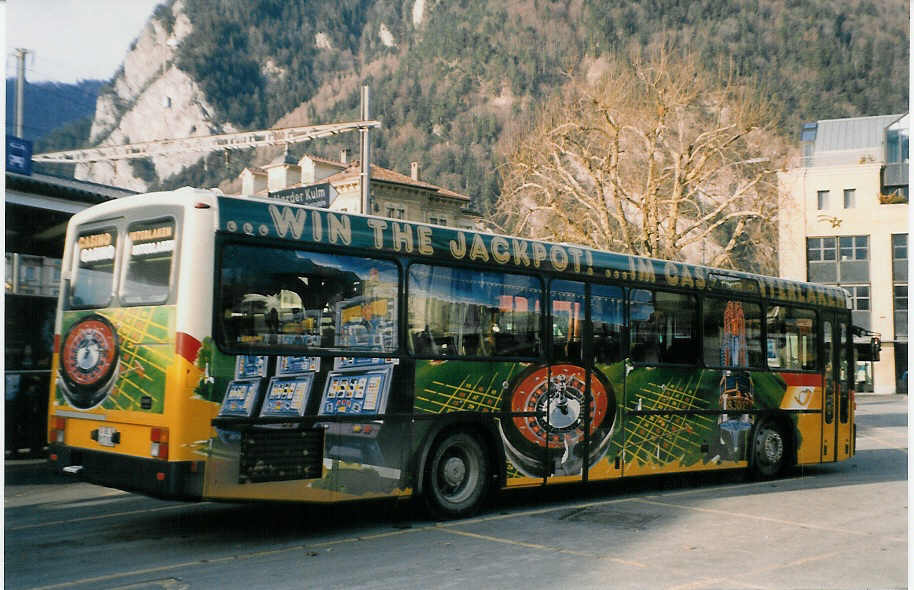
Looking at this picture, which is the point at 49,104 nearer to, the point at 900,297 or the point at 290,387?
the point at 290,387

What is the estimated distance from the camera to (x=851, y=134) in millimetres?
71938

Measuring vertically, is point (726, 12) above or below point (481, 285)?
above

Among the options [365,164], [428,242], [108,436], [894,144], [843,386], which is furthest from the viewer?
[894,144]

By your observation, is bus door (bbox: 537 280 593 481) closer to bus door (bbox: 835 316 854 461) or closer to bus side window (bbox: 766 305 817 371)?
bus side window (bbox: 766 305 817 371)

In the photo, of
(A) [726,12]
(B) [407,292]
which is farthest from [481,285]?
(A) [726,12]

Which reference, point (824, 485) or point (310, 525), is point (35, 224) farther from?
point (824, 485)

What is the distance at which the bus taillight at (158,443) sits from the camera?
7781mm

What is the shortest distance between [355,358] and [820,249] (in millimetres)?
63042

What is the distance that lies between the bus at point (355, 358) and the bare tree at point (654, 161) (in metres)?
19.9

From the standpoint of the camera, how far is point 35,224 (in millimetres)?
14977

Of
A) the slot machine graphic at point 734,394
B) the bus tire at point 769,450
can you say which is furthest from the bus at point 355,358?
the bus tire at point 769,450

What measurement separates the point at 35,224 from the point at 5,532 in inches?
284

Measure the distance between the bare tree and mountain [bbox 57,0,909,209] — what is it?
83197 millimetres

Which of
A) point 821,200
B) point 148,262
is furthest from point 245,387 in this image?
point 821,200
